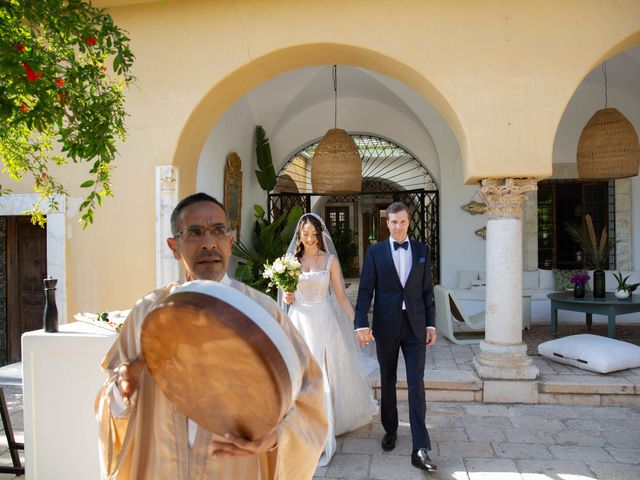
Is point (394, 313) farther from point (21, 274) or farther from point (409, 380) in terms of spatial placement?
point (21, 274)

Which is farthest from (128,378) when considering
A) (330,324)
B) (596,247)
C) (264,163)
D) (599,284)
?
(596,247)

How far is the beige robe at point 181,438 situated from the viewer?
1.55m

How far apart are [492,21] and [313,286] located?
125 inches

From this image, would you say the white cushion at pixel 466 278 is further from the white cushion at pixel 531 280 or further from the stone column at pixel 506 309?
the stone column at pixel 506 309

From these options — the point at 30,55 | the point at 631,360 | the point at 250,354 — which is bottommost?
the point at 631,360

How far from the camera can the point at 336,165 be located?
7.94 metres

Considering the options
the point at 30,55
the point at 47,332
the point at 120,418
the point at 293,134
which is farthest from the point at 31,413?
the point at 293,134

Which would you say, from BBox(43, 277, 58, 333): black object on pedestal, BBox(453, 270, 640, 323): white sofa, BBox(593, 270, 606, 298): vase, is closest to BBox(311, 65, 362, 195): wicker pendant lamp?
BBox(453, 270, 640, 323): white sofa

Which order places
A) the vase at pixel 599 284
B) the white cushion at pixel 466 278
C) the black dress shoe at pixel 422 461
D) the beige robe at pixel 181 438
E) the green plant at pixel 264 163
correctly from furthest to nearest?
→ the white cushion at pixel 466 278
the green plant at pixel 264 163
the vase at pixel 599 284
the black dress shoe at pixel 422 461
the beige robe at pixel 181 438

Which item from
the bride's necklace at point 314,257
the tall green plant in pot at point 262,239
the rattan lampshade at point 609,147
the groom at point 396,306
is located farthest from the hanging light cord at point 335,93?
the groom at point 396,306

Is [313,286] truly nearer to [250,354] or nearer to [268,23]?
[268,23]

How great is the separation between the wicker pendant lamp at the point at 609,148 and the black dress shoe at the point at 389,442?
17.3 ft

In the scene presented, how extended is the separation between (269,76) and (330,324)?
9.95 ft

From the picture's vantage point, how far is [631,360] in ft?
18.1
